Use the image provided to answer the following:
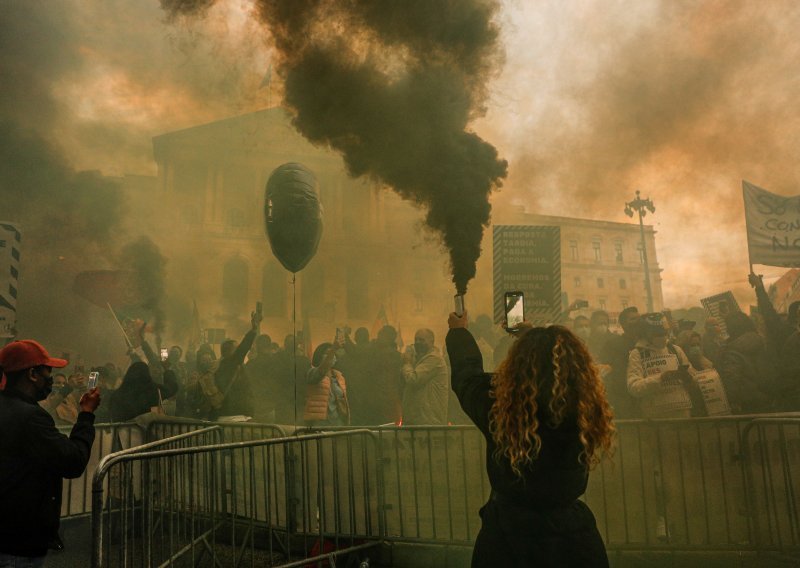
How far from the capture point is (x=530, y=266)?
650 centimetres

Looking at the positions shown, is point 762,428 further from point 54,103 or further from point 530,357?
point 54,103

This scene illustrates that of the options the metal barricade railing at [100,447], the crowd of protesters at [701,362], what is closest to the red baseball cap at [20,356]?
the metal barricade railing at [100,447]

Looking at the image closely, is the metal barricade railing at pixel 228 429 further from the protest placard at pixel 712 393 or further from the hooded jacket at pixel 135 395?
the protest placard at pixel 712 393

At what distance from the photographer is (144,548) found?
3.34 metres

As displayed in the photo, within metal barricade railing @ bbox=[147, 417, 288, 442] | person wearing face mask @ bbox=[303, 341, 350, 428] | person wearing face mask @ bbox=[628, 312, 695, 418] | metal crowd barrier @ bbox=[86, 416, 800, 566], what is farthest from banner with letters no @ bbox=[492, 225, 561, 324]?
metal barricade railing @ bbox=[147, 417, 288, 442]

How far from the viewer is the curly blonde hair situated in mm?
2117

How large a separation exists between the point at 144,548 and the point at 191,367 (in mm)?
11071

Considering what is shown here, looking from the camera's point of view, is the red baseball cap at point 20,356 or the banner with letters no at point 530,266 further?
the banner with letters no at point 530,266

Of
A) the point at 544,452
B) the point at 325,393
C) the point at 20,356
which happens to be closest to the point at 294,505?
the point at 20,356

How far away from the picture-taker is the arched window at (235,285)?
20250mm

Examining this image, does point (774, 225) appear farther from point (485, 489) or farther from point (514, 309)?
point (514, 309)

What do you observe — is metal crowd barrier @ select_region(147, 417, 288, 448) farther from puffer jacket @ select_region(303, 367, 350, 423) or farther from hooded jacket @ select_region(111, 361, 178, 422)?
puffer jacket @ select_region(303, 367, 350, 423)

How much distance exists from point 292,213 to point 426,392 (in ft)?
8.84

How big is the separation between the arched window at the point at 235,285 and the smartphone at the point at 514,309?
17.9 meters
